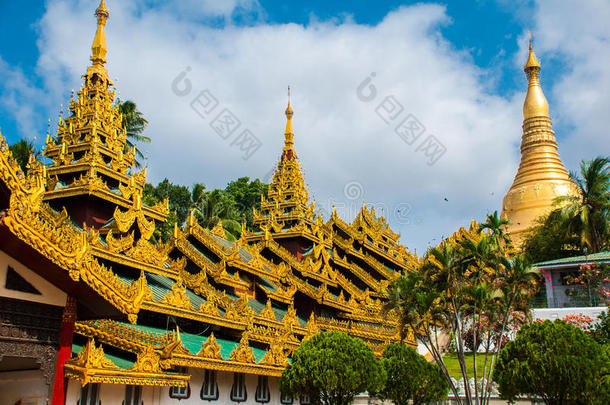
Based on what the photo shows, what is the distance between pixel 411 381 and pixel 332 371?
16.6 ft

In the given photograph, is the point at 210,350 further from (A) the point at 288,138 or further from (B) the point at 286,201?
(A) the point at 288,138

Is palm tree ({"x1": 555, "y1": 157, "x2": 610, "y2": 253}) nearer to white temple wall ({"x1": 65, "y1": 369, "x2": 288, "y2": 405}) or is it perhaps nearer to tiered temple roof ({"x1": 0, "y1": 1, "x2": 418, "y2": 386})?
tiered temple roof ({"x1": 0, "y1": 1, "x2": 418, "y2": 386})

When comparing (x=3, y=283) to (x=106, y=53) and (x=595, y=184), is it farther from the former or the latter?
(x=595, y=184)

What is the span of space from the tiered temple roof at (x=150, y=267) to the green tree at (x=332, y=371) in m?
1.71

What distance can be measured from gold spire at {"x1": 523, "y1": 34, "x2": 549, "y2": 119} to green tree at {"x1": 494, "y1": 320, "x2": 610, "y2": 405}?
161 feet

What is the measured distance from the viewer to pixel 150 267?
18.8 m

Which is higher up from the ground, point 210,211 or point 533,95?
point 533,95

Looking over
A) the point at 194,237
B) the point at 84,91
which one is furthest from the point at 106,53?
the point at 194,237

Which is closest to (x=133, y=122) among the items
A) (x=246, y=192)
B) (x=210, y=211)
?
(x=210, y=211)

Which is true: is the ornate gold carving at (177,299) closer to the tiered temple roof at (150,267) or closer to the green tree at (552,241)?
Result: the tiered temple roof at (150,267)

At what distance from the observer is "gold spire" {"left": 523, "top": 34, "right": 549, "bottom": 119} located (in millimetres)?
63625

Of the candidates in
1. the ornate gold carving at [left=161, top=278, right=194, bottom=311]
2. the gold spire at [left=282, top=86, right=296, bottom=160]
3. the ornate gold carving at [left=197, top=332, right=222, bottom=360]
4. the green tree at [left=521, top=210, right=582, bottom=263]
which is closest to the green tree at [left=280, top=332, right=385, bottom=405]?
the ornate gold carving at [left=197, top=332, right=222, bottom=360]

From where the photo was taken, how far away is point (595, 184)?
3984 cm

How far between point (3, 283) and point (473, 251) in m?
17.8
